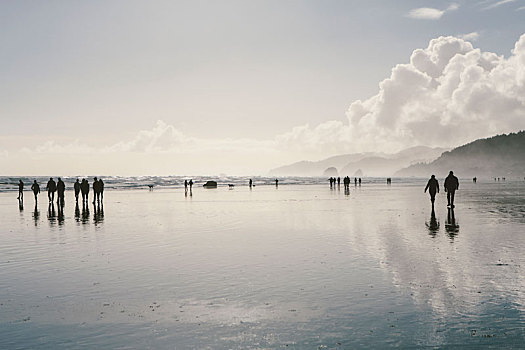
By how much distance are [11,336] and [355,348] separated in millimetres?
4711

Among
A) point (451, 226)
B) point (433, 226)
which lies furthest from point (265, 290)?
point (451, 226)

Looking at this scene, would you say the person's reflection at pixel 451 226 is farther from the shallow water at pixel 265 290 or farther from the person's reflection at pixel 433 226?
the person's reflection at pixel 433 226

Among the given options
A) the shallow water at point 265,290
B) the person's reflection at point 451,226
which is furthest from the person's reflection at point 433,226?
the person's reflection at point 451,226

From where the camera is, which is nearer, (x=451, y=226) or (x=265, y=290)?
(x=265, y=290)

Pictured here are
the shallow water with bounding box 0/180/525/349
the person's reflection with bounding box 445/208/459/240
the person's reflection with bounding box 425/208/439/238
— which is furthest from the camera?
the person's reflection with bounding box 425/208/439/238

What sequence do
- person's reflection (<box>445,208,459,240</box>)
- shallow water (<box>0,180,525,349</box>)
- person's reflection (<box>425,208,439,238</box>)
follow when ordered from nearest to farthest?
shallow water (<box>0,180,525,349</box>), person's reflection (<box>445,208,459,240</box>), person's reflection (<box>425,208,439,238</box>)

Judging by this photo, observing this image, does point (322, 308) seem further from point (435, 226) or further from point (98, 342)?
point (435, 226)

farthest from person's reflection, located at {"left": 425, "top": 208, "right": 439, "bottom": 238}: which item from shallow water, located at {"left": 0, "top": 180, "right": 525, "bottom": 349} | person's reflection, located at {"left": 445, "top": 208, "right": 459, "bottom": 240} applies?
person's reflection, located at {"left": 445, "top": 208, "right": 459, "bottom": 240}

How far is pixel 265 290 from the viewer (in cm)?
873

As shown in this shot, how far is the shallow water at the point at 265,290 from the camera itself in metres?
6.29

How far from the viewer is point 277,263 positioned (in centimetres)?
1133

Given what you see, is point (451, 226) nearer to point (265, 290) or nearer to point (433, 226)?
point (433, 226)

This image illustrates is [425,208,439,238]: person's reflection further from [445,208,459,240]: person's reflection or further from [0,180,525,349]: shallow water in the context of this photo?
[445,208,459,240]: person's reflection

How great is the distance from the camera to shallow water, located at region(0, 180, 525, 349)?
6.29m
